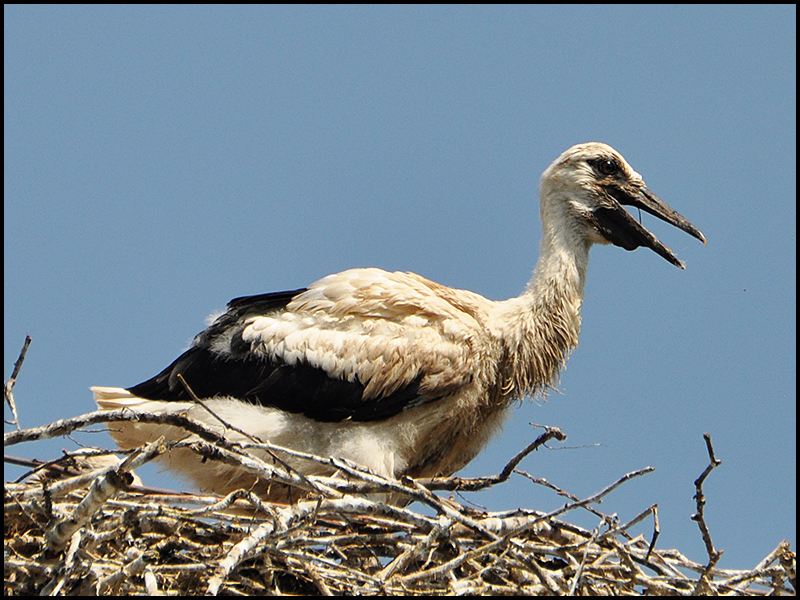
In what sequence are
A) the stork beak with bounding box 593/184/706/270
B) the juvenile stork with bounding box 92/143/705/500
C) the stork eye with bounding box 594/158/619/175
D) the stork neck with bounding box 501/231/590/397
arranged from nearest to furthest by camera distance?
the juvenile stork with bounding box 92/143/705/500 → the stork neck with bounding box 501/231/590/397 → the stork beak with bounding box 593/184/706/270 → the stork eye with bounding box 594/158/619/175

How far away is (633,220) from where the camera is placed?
559cm

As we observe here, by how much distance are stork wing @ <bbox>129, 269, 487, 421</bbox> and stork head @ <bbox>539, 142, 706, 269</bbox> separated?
0.89 m

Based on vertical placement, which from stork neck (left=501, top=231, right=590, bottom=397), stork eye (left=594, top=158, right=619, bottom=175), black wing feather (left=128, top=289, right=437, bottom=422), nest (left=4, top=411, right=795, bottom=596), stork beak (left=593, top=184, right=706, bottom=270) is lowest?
nest (left=4, top=411, right=795, bottom=596)

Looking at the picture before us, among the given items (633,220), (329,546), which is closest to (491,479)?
(329,546)

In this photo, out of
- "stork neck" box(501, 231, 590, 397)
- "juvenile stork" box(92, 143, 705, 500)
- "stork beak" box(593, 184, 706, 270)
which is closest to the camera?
"juvenile stork" box(92, 143, 705, 500)

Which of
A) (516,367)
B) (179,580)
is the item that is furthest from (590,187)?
(179,580)

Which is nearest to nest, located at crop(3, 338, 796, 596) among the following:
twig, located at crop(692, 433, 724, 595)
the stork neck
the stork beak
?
twig, located at crop(692, 433, 724, 595)

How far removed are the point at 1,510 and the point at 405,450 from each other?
1.92m

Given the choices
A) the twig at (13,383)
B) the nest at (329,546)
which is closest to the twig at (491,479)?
the nest at (329,546)

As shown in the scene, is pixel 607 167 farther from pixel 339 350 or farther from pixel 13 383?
pixel 13 383

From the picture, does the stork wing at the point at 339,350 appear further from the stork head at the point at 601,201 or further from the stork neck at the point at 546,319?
the stork head at the point at 601,201

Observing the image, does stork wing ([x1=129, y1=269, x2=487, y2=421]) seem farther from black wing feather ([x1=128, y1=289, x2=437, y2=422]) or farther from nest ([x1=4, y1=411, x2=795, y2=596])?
nest ([x1=4, y1=411, x2=795, y2=596])

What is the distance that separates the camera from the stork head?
560 centimetres

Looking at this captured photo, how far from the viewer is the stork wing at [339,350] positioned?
479cm
